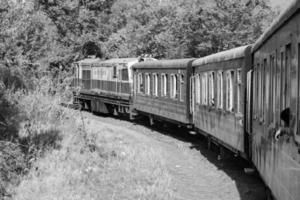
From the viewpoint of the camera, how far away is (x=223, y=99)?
44.3ft

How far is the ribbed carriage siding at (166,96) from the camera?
19844 mm

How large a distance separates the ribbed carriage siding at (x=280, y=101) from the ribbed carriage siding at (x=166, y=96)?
35.5ft

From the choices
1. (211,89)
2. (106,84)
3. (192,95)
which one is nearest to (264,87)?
(211,89)

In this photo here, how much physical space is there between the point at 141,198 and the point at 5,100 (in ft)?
14.7

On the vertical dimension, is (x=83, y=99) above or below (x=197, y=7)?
below

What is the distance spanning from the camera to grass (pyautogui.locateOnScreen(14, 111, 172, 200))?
395 inches

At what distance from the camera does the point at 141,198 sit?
9984 mm

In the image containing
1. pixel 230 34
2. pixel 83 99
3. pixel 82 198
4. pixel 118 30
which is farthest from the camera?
pixel 118 30

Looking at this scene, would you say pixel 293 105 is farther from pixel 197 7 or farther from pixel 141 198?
pixel 197 7

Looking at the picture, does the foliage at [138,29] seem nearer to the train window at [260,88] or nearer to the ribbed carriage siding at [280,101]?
the train window at [260,88]

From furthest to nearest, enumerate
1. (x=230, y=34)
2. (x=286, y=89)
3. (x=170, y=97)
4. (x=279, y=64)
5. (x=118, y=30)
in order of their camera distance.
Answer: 1. (x=118, y=30)
2. (x=230, y=34)
3. (x=170, y=97)
4. (x=279, y=64)
5. (x=286, y=89)

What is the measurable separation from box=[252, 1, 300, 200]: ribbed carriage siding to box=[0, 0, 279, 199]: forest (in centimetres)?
435

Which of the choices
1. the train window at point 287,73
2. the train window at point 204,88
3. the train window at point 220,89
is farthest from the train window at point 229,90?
the train window at point 287,73

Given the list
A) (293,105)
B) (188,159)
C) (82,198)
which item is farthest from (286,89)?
(188,159)
